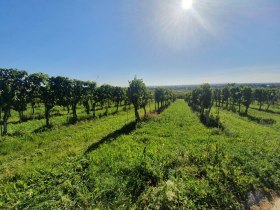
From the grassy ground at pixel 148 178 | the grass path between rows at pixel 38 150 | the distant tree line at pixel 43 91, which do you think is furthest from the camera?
the distant tree line at pixel 43 91

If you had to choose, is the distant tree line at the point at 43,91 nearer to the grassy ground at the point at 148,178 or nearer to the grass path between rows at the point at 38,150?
the grass path between rows at the point at 38,150

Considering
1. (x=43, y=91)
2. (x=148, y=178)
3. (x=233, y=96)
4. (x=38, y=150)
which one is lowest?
(x=38, y=150)

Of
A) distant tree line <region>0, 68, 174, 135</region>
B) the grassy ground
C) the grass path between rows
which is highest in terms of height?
distant tree line <region>0, 68, 174, 135</region>

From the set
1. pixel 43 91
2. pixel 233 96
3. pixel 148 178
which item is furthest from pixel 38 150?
pixel 233 96

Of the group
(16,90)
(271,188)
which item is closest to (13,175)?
(271,188)

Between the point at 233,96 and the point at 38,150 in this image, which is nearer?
the point at 38,150

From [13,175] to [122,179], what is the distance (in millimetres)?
8068

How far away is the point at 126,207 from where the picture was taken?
8.88 metres

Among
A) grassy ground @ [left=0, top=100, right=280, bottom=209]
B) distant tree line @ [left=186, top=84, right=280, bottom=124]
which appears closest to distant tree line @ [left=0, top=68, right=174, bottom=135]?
distant tree line @ [left=186, top=84, right=280, bottom=124]

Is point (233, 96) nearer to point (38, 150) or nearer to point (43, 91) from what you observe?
point (43, 91)

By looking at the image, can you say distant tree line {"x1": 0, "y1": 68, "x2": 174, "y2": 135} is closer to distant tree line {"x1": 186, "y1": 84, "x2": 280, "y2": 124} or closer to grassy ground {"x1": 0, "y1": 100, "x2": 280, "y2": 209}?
distant tree line {"x1": 186, "y1": 84, "x2": 280, "y2": 124}

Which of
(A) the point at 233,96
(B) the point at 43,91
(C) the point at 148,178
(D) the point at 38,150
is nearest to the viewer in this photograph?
(C) the point at 148,178

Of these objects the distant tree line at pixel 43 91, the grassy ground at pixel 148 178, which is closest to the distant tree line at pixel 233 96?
the distant tree line at pixel 43 91

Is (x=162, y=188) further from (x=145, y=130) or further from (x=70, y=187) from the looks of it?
(x=145, y=130)
